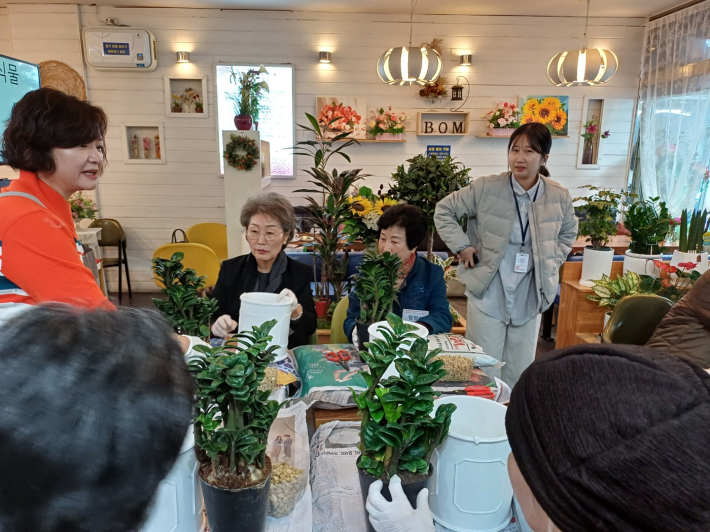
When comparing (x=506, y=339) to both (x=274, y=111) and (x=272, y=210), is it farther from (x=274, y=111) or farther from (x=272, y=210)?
(x=274, y=111)

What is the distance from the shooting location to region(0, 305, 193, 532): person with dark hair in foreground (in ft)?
1.14

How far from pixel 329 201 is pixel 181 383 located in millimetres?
2444

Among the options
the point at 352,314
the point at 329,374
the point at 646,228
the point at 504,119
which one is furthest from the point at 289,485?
the point at 504,119

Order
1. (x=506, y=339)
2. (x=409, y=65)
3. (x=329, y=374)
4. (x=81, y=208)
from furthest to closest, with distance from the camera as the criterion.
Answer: (x=81, y=208), (x=409, y=65), (x=506, y=339), (x=329, y=374)

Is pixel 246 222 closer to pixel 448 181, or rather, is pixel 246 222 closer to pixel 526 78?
pixel 448 181

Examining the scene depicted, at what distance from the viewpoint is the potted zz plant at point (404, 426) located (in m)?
0.87

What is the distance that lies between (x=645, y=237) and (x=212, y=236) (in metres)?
3.97

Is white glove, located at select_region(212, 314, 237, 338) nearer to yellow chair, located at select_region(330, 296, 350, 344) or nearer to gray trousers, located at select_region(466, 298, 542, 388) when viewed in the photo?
yellow chair, located at select_region(330, 296, 350, 344)

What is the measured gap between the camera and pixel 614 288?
3084 millimetres

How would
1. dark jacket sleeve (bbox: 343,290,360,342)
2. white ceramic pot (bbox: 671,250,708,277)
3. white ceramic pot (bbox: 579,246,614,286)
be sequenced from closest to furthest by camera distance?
dark jacket sleeve (bbox: 343,290,360,342) < white ceramic pot (bbox: 671,250,708,277) < white ceramic pot (bbox: 579,246,614,286)

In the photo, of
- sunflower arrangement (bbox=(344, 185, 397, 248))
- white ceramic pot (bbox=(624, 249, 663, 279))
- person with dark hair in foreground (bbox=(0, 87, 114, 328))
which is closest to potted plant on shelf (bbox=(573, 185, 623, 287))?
white ceramic pot (bbox=(624, 249, 663, 279))

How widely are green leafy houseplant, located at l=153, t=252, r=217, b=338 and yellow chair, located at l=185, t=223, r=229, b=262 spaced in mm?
3729

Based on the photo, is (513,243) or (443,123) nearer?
(513,243)

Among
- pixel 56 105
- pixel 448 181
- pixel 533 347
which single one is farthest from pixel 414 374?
pixel 448 181
